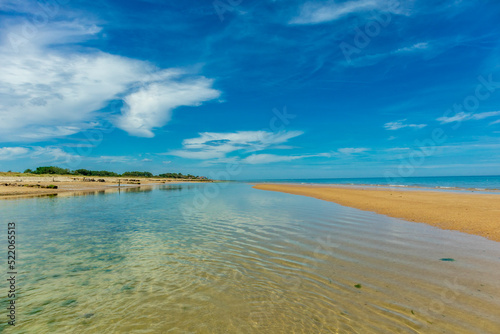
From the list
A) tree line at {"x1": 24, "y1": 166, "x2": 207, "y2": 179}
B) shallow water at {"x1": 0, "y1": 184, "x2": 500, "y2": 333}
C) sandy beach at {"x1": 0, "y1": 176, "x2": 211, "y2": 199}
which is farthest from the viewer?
tree line at {"x1": 24, "y1": 166, "x2": 207, "y2": 179}

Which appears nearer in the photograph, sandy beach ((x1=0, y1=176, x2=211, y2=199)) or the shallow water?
the shallow water

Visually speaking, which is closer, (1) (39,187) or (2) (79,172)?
(1) (39,187)

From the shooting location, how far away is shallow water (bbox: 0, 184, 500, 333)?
4.42 m

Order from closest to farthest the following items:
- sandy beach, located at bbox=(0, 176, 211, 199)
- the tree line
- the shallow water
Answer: the shallow water → sandy beach, located at bbox=(0, 176, 211, 199) → the tree line

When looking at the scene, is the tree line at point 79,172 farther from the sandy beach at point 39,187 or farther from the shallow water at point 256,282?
the shallow water at point 256,282

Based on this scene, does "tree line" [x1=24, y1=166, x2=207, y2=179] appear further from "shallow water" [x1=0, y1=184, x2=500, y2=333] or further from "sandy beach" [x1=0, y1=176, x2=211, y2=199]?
"shallow water" [x1=0, y1=184, x2=500, y2=333]

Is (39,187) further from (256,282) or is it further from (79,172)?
(79,172)

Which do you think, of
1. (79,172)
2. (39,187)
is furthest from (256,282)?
(79,172)

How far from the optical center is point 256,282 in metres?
6.13

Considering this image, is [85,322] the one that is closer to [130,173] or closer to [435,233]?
[435,233]

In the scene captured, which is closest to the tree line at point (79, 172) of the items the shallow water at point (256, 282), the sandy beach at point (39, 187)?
the sandy beach at point (39, 187)

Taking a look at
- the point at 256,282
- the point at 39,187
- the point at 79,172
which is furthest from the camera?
the point at 79,172

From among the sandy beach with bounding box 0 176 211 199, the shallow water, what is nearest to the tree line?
the sandy beach with bounding box 0 176 211 199

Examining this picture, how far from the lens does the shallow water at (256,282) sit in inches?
174
